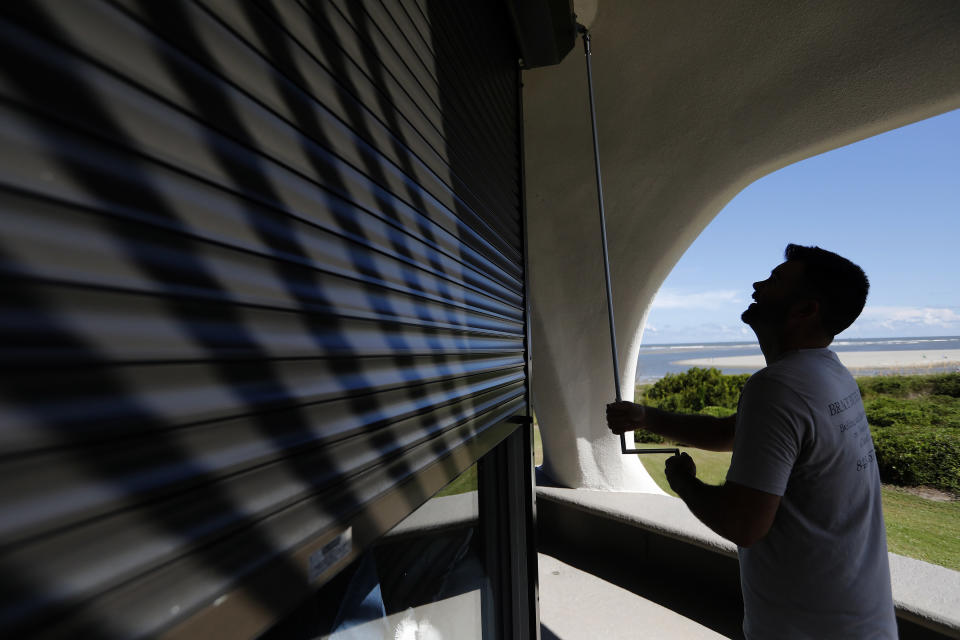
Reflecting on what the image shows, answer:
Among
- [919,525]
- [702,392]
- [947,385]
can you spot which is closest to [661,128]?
[919,525]

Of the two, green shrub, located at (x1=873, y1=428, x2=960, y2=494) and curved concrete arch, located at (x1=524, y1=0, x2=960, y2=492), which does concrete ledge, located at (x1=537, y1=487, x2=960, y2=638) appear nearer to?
curved concrete arch, located at (x1=524, y1=0, x2=960, y2=492)

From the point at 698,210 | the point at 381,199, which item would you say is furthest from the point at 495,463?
the point at 698,210

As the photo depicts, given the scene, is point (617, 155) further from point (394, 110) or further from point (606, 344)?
point (394, 110)

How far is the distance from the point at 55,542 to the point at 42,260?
0.79ft

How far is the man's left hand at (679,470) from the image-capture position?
176 cm

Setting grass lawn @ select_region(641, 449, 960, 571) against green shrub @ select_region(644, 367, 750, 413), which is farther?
green shrub @ select_region(644, 367, 750, 413)

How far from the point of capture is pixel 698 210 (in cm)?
457

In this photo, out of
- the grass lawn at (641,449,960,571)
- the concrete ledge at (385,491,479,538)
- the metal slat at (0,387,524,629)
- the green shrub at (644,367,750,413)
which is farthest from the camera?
A: the green shrub at (644,367,750,413)

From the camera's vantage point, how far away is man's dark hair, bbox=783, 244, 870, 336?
1.65 meters

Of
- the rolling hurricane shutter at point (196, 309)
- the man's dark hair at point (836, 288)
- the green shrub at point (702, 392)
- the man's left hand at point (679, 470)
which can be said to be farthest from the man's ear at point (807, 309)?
the green shrub at point (702, 392)

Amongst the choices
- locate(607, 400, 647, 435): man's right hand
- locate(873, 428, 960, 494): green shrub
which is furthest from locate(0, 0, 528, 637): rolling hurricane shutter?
locate(873, 428, 960, 494): green shrub

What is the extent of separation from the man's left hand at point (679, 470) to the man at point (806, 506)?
0.13 metres

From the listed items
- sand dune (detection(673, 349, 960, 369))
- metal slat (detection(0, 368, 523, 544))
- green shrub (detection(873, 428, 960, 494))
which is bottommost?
sand dune (detection(673, 349, 960, 369))

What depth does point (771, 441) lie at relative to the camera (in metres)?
1.44
